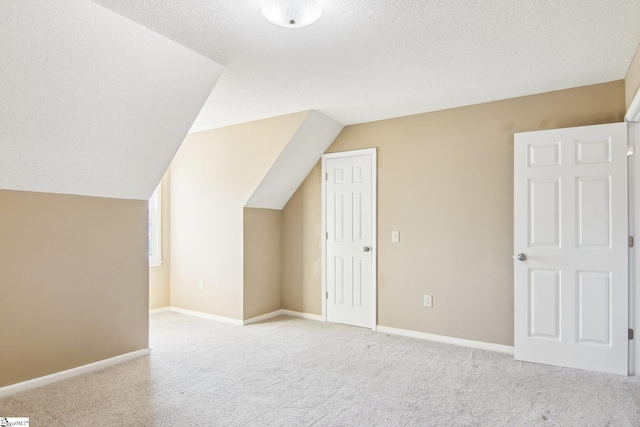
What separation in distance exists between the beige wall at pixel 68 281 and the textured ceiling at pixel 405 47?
1.53 metres

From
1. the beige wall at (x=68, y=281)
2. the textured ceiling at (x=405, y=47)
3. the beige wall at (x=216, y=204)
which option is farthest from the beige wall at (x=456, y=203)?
the beige wall at (x=68, y=281)

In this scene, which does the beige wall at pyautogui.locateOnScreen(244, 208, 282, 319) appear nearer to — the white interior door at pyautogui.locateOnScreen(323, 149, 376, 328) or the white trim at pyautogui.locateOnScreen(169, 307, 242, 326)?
the white trim at pyautogui.locateOnScreen(169, 307, 242, 326)

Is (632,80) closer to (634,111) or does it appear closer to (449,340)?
(634,111)

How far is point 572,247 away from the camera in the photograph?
3.11 meters

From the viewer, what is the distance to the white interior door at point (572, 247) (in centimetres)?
296

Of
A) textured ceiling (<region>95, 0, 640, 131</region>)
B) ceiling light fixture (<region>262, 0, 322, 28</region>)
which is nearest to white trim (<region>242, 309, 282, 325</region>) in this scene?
textured ceiling (<region>95, 0, 640, 131</region>)

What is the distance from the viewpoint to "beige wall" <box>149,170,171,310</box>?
505cm

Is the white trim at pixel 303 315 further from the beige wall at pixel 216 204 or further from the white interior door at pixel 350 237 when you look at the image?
the beige wall at pixel 216 204

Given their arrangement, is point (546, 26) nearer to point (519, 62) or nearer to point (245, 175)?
point (519, 62)

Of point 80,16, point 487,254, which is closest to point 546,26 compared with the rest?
point 487,254

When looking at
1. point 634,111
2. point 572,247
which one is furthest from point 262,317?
point 634,111

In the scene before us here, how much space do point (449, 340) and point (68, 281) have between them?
3449mm

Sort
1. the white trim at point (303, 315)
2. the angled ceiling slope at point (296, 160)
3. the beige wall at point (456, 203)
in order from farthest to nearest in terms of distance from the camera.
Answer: the white trim at point (303, 315) → the angled ceiling slope at point (296, 160) → the beige wall at point (456, 203)

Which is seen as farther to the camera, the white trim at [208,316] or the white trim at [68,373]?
the white trim at [208,316]
